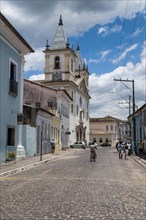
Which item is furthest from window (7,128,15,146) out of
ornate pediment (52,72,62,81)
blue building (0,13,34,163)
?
ornate pediment (52,72,62,81)

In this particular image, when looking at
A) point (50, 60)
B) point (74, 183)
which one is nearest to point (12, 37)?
point (74, 183)

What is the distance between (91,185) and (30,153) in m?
15.7

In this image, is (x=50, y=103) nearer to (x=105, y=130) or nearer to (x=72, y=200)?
(x=72, y=200)

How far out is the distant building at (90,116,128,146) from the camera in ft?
321

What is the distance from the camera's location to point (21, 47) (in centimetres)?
2228

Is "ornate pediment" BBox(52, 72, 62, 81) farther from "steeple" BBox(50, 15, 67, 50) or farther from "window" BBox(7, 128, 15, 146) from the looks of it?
"window" BBox(7, 128, 15, 146)

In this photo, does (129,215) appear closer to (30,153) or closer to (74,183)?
(74,183)

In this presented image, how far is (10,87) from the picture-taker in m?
20.5

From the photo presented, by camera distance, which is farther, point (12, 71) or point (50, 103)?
point (50, 103)

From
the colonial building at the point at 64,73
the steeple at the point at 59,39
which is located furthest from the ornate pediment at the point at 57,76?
the steeple at the point at 59,39

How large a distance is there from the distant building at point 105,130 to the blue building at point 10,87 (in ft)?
248

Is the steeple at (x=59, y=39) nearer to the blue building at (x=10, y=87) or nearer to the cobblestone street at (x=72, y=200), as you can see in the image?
the blue building at (x=10, y=87)

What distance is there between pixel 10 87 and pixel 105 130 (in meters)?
85.9

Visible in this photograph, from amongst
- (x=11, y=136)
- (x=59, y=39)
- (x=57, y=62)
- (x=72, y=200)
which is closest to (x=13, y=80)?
(x=11, y=136)
